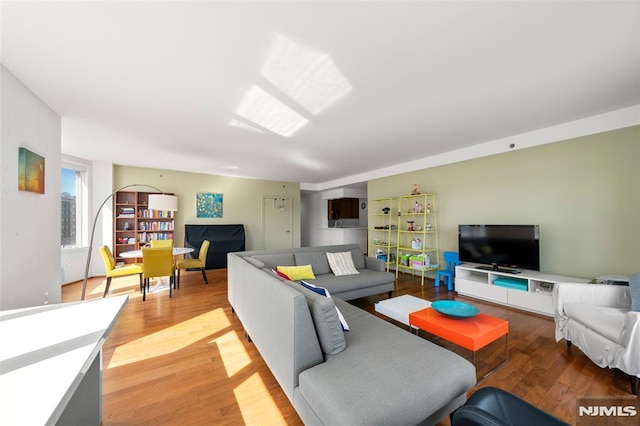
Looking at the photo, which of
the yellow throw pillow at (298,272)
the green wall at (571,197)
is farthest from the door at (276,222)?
the green wall at (571,197)

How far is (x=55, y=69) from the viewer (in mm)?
2041

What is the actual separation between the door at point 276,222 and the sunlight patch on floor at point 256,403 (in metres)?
5.53

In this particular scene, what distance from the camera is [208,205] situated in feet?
21.3

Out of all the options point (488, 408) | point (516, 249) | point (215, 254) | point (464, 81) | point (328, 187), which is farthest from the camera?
point (328, 187)

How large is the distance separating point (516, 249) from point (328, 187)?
5.27 m

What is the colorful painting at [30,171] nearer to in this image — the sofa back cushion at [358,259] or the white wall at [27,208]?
the white wall at [27,208]

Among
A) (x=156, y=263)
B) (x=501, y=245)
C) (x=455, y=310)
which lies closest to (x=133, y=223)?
(x=156, y=263)

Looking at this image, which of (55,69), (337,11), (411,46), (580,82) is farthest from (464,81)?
(55,69)

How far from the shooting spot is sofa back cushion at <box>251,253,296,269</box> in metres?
3.37

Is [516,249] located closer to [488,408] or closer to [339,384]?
[488,408]

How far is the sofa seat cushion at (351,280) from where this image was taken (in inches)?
126

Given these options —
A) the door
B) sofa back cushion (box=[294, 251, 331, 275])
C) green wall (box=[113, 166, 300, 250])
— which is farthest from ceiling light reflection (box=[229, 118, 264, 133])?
the door

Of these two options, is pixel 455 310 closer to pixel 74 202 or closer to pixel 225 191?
pixel 225 191

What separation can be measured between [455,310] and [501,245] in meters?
2.14
